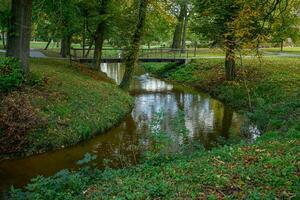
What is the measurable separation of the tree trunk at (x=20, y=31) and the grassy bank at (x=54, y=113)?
1163 millimetres

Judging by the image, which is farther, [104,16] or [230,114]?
[104,16]

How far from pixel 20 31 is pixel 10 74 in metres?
1.70

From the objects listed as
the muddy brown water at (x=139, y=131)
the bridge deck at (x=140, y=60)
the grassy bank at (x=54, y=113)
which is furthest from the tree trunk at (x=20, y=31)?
the bridge deck at (x=140, y=60)

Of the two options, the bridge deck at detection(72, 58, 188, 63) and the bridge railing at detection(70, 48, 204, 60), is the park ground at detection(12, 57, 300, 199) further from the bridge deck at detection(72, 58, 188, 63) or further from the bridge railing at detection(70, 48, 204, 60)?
the bridge railing at detection(70, 48, 204, 60)

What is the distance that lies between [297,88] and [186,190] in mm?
15390

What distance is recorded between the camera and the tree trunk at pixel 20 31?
50.8 ft

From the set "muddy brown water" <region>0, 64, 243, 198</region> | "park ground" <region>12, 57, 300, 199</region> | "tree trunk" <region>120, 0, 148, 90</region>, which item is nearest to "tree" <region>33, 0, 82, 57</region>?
"tree trunk" <region>120, 0, 148, 90</region>

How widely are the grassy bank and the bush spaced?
32 centimetres

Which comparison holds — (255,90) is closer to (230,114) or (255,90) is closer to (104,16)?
(230,114)

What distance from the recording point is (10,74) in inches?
595

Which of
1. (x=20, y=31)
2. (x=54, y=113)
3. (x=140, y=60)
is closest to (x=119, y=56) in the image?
(x=140, y=60)

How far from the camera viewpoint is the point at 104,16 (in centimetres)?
2209

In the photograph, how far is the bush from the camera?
48.5 ft

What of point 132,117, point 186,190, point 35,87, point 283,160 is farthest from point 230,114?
point 186,190
